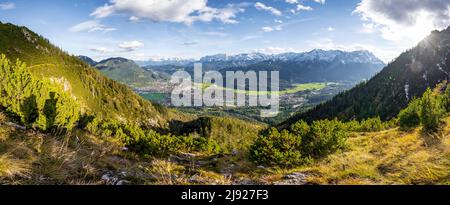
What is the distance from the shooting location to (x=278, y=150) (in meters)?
25.5

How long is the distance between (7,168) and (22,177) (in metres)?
0.56

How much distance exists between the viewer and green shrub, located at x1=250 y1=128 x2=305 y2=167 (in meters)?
23.8

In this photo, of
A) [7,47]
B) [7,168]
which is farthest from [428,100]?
[7,47]

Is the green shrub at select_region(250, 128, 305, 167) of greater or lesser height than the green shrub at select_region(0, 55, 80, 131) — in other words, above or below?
below

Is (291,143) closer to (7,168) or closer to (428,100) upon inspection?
(7,168)

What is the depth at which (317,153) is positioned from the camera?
2711 cm

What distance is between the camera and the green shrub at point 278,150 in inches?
938

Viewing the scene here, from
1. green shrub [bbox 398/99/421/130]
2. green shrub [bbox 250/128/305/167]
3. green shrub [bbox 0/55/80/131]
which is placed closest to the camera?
green shrub [bbox 250/128/305/167]

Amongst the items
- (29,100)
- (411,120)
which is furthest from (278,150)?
(411,120)

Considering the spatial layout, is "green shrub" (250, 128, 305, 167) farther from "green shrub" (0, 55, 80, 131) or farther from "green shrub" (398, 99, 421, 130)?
"green shrub" (398, 99, 421, 130)

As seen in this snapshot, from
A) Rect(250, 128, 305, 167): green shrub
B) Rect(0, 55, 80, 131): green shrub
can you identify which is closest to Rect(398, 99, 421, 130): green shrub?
Rect(250, 128, 305, 167): green shrub

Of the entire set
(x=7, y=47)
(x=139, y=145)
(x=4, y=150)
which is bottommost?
(x=139, y=145)

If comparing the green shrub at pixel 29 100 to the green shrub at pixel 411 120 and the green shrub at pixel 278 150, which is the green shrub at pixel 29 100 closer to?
the green shrub at pixel 278 150
